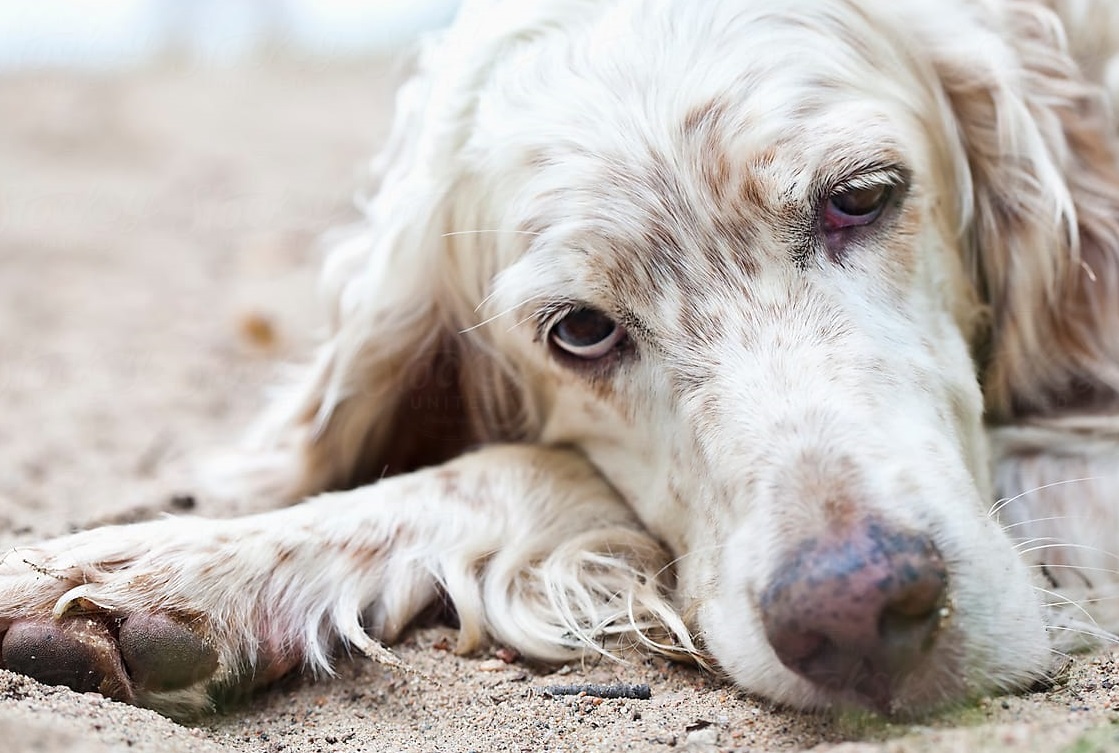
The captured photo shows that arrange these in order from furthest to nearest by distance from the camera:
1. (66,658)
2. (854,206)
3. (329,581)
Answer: (329,581) < (854,206) < (66,658)

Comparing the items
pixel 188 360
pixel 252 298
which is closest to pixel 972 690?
pixel 188 360

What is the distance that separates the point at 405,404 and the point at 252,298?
2.49m

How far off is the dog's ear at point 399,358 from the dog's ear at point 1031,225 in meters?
1.24

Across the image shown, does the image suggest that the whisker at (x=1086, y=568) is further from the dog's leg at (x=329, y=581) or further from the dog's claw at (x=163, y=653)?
the dog's claw at (x=163, y=653)

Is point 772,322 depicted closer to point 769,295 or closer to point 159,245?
point 769,295

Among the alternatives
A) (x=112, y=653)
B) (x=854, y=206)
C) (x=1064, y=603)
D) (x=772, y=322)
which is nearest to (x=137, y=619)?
(x=112, y=653)

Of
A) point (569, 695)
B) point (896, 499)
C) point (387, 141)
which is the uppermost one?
point (387, 141)

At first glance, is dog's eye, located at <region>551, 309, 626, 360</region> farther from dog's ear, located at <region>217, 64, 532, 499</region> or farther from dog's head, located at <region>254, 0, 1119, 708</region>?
dog's ear, located at <region>217, 64, 532, 499</region>

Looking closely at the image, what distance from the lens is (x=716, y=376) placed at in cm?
260

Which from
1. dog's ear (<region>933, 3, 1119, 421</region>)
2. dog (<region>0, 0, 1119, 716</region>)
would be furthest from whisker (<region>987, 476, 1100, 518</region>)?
dog's ear (<region>933, 3, 1119, 421</region>)

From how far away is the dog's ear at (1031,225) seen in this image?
3.12m

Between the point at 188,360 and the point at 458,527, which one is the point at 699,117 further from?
the point at 188,360

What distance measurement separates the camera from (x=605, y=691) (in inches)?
95.6

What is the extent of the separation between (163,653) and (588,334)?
1.10 m
